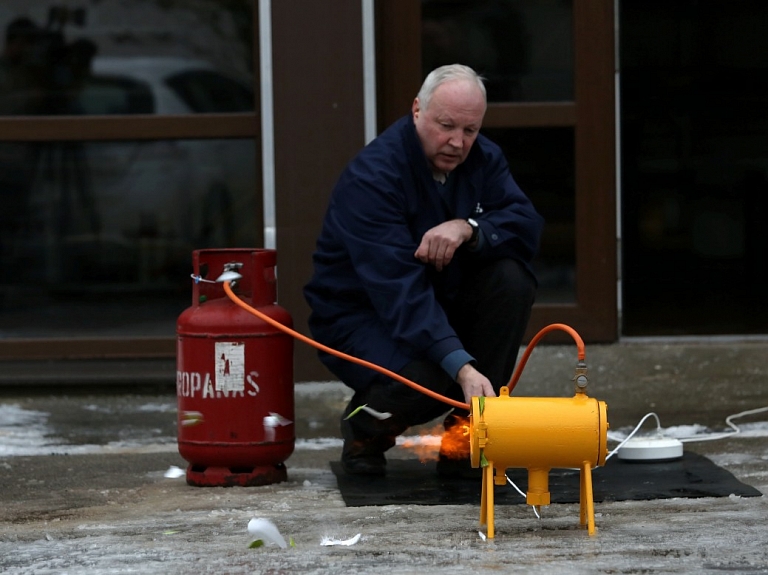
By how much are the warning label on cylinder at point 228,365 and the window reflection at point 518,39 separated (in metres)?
1.99

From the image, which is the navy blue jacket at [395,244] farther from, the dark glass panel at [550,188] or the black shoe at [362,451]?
the dark glass panel at [550,188]

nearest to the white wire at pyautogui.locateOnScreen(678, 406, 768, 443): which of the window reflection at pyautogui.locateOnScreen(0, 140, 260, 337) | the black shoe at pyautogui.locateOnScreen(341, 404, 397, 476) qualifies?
the black shoe at pyautogui.locateOnScreen(341, 404, 397, 476)

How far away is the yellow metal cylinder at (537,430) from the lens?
299 cm

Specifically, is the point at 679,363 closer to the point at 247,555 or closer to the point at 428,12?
the point at 428,12

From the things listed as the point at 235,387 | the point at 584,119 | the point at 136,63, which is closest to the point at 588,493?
the point at 235,387

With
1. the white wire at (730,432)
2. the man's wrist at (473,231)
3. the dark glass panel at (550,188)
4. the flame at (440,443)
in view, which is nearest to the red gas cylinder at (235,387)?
the flame at (440,443)

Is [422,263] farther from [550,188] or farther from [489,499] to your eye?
[550,188]

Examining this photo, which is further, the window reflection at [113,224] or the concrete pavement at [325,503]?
the window reflection at [113,224]

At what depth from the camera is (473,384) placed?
10.6ft

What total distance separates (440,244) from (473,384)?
0.49 meters

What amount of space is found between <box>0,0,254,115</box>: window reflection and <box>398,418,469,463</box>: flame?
5.21 ft

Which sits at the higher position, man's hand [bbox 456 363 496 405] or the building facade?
the building facade

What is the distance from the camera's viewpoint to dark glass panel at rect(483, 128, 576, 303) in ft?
17.0

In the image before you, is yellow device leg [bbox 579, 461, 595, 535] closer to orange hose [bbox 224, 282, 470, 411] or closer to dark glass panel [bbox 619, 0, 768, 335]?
orange hose [bbox 224, 282, 470, 411]
